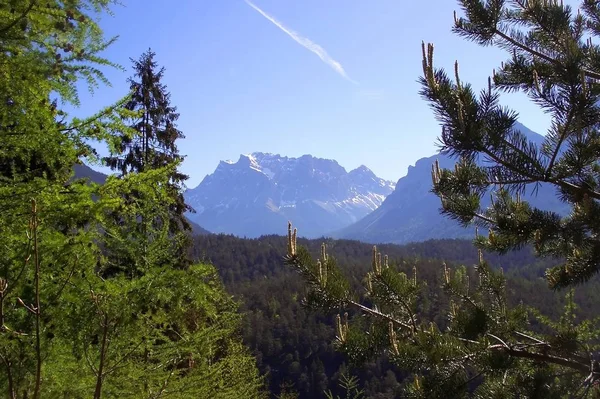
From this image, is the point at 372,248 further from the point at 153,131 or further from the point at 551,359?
the point at 153,131

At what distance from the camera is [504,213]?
14.2 ft

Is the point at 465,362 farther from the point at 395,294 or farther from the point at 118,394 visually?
the point at 118,394

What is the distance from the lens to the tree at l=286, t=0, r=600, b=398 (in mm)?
3201

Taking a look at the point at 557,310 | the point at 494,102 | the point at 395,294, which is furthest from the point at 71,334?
the point at 557,310

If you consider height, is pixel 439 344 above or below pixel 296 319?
above

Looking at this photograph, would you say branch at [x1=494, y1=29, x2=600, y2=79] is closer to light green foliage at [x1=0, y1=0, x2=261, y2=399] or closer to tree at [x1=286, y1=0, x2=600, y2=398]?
tree at [x1=286, y1=0, x2=600, y2=398]

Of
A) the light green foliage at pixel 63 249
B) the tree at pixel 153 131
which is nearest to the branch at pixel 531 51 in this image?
the light green foliage at pixel 63 249

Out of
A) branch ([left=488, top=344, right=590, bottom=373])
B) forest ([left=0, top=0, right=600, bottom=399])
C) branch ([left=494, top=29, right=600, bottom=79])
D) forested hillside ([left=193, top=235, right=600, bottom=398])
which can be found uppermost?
branch ([left=494, top=29, right=600, bottom=79])

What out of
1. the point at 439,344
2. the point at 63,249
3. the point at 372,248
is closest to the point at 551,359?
the point at 439,344

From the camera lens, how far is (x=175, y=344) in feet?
11.2

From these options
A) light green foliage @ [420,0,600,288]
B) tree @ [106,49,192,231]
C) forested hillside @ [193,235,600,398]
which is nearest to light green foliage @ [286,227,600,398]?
light green foliage @ [420,0,600,288]

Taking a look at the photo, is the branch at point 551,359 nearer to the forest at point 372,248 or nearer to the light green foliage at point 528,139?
the forest at point 372,248

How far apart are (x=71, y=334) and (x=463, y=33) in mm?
4009

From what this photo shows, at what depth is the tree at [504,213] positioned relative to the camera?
320cm
